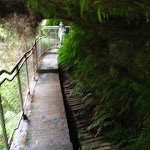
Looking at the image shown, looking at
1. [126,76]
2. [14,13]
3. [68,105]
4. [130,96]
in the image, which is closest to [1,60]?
[14,13]

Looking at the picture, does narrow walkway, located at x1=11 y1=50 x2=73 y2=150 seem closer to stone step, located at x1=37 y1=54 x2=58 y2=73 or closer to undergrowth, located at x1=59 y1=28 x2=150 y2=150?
undergrowth, located at x1=59 y1=28 x2=150 y2=150

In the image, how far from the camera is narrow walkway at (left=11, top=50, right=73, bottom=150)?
8.98 feet

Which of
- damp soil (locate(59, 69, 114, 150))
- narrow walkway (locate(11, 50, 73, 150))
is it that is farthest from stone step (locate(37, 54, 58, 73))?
damp soil (locate(59, 69, 114, 150))

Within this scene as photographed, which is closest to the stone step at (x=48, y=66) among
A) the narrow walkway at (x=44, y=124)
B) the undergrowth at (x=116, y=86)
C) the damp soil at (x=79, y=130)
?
the narrow walkway at (x=44, y=124)

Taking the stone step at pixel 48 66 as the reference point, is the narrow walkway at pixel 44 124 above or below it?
below

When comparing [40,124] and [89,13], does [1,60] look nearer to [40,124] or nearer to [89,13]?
[40,124]

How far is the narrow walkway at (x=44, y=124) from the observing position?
108 inches

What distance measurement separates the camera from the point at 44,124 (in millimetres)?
3275

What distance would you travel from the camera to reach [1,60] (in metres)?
9.45

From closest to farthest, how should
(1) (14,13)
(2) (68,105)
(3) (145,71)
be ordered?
(3) (145,71)
(2) (68,105)
(1) (14,13)

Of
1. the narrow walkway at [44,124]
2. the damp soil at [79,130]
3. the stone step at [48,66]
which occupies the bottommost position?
the damp soil at [79,130]

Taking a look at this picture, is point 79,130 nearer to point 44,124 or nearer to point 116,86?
point 44,124

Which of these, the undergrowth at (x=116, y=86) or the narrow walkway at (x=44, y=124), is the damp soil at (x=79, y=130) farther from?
the narrow walkway at (x=44, y=124)

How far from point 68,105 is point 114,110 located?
165 centimetres
